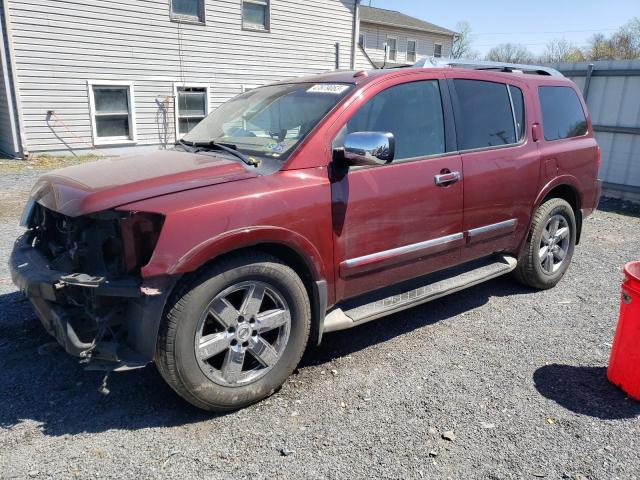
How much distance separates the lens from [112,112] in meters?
12.3

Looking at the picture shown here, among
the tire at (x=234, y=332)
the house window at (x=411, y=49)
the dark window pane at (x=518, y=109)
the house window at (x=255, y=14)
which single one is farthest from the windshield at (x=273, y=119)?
the house window at (x=411, y=49)

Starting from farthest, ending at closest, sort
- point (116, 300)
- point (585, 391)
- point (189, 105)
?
point (189, 105)
point (585, 391)
point (116, 300)

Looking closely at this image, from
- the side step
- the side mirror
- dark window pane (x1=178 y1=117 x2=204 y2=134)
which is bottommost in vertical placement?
the side step

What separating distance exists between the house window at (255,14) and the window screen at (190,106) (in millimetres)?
2290

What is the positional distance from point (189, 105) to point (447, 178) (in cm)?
1120

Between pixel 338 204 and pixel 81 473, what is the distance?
1988 millimetres

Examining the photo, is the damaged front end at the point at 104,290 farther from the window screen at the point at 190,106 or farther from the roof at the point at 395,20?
the roof at the point at 395,20

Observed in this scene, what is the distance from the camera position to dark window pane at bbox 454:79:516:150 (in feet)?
13.1

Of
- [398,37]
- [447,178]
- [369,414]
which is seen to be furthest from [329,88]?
[398,37]

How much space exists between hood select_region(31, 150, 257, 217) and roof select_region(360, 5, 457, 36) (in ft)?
94.3

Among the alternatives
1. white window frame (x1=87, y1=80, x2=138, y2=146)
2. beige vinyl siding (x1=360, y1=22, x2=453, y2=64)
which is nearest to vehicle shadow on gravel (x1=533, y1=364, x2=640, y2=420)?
white window frame (x1=87, y1=80, x2=138, y2=146)

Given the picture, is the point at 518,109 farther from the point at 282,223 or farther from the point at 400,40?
the point at 400,40

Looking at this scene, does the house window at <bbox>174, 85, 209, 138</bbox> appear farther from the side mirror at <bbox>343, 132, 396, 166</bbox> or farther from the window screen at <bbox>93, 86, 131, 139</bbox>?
the side mirror at <bbox>343, 132, 396, 166</bbox>

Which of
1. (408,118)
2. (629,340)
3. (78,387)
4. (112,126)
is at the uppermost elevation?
(408,118)
